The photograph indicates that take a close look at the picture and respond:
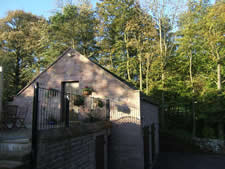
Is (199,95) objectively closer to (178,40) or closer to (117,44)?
(178,40)

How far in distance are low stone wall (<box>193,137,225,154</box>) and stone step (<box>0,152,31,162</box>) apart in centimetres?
1767

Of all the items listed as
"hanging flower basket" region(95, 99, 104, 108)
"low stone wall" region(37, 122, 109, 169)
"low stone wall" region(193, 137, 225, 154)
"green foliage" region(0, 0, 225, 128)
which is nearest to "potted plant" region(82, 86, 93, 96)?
"hanging flower basket" region(95, 99, 104, 108)

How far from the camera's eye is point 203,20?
1900 centimetres

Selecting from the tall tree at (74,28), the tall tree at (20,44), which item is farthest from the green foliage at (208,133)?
the tall tree at (20,44)

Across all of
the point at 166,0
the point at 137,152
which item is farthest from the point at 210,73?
the point at 137,152

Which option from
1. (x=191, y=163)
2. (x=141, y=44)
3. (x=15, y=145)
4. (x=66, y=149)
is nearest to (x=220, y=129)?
(x=191, y=163)

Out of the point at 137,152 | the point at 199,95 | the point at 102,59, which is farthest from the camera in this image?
the point at 102,59

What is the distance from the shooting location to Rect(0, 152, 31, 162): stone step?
3.88 m

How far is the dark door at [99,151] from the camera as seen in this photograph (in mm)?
7434

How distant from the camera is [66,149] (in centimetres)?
518

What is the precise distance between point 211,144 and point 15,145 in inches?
718

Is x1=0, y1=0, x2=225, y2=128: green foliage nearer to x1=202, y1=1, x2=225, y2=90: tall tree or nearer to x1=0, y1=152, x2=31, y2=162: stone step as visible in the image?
x1=202, y1=1, x2=225, y2=90: tall tree

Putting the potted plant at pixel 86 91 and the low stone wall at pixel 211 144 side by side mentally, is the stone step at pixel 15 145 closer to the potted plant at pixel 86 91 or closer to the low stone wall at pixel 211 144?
the potted plant at pixel 86 91

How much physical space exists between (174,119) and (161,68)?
6564 millimetres
